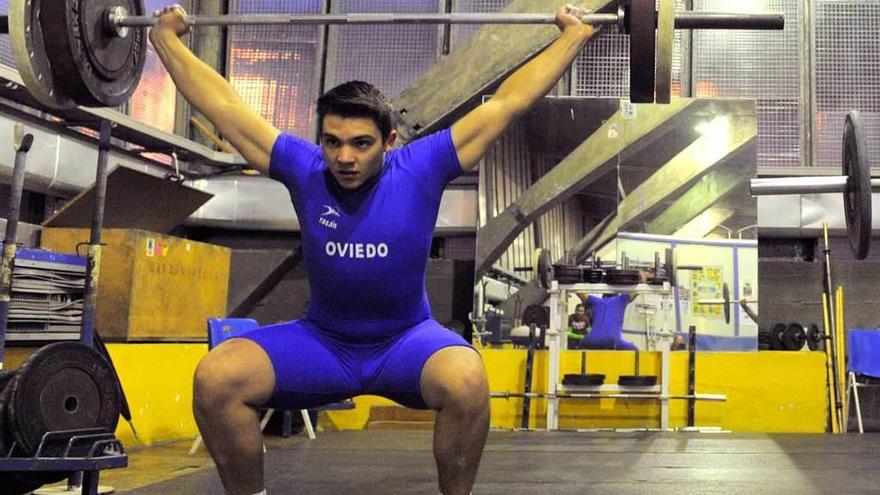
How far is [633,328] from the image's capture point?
211 inches

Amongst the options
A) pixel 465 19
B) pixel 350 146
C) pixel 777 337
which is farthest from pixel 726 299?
pixel 350 146

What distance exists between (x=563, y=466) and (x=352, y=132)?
1854mm

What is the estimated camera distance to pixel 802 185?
10.3 feet

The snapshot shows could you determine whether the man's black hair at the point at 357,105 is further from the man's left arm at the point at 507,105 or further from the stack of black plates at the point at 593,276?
the stack of black plates at the point at 593,276

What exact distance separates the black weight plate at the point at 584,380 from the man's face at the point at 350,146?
3305 millimetres

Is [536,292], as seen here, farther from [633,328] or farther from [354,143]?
[354,143]

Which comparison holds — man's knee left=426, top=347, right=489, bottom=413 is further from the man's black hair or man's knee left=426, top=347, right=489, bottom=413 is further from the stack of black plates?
the stack of black plates

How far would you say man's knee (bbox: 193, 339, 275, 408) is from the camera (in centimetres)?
177

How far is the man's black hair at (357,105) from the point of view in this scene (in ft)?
6.16

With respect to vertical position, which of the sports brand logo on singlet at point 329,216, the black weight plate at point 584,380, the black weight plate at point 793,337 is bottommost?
the black weight plate at point 584,380

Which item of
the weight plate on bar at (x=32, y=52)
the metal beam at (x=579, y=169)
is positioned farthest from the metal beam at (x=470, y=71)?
the weight plate on bar at (x=32, y=52)

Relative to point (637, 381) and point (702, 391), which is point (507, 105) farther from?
point (702, 391)

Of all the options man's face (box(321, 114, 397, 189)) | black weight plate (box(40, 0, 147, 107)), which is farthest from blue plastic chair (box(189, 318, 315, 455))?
man's face (box(321, 114, 397, 189))

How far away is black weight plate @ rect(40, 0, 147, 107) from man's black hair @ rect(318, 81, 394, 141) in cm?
87
